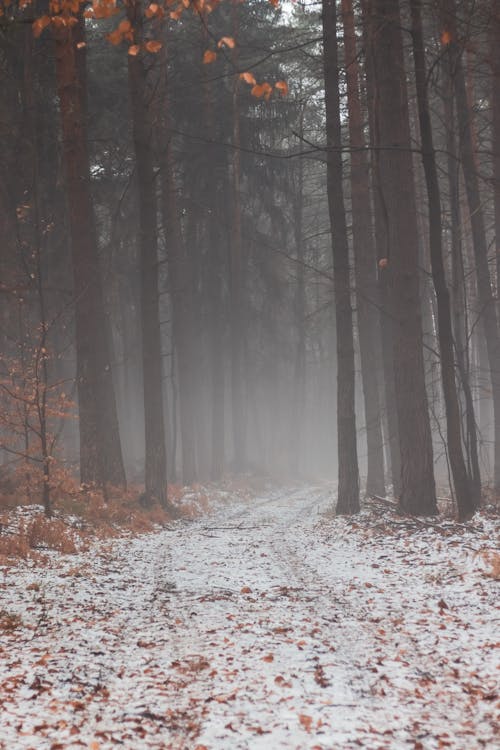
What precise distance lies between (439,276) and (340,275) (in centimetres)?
444

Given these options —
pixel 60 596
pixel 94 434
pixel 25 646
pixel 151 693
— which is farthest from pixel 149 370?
pixel 151 693


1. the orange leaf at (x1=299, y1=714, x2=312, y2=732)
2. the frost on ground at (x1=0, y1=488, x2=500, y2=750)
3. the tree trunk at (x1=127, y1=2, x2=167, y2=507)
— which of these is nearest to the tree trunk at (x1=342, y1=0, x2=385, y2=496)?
the tree trunk at (x1=127, y1=2, x2=167, y2=507)

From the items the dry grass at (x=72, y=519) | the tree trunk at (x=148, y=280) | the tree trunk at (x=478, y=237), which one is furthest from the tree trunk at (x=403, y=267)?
the tree trunk at (x=148, y=280)

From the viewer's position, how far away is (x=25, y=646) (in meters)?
5.48

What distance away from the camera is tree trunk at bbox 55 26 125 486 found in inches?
562

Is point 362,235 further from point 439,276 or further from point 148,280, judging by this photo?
point 439,276

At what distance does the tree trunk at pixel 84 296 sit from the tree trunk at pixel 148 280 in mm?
1422

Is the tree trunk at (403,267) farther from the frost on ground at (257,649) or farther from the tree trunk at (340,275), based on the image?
the tree trunk at (340,275)

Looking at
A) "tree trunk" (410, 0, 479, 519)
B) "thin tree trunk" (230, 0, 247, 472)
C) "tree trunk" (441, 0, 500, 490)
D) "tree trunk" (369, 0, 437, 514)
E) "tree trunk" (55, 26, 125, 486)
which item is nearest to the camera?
"tree trunk" (410, 0, 479, 519)

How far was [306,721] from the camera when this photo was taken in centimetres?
400

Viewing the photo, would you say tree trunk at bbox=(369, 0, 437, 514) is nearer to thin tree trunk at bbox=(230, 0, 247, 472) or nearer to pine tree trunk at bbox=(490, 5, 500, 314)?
pine tree trunk at bbox=(490, 5, 500, 314)

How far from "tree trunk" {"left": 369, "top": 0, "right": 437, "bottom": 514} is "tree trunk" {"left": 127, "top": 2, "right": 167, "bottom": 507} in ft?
20.7

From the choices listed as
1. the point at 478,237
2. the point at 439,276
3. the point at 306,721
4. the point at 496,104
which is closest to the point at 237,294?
the point at 478,237

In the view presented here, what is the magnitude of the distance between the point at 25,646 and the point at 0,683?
881 mm
